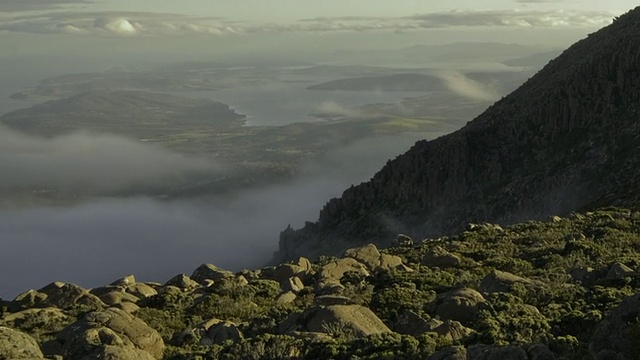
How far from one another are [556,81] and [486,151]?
11875mm

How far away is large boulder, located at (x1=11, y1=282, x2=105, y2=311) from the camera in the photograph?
2512 cm

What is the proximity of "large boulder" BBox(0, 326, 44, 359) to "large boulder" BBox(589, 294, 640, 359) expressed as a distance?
12.7 metres

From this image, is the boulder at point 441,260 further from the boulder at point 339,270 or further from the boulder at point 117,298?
the boulder at point 117,298

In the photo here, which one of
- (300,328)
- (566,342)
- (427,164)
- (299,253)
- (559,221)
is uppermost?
(566,342)

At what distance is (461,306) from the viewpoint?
2116 centimetres

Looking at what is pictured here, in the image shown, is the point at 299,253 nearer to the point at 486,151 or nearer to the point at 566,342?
the point at 486,151

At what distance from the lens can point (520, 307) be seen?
68.0 ft

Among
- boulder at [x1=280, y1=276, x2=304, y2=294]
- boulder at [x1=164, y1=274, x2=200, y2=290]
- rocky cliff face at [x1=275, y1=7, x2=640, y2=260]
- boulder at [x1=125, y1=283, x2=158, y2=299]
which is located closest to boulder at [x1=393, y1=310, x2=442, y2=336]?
boulder at [x1=280, y1=276, x2=304, y2=294]

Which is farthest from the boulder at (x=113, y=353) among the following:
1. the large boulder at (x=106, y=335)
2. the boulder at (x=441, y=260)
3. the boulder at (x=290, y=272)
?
the boulder at (x=441, y=260)

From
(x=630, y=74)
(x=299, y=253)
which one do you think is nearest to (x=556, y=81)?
(x=630, y=74)

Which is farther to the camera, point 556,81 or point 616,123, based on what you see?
point 556,81

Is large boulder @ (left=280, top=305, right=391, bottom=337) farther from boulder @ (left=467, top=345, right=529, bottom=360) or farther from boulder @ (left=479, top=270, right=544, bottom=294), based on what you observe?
boulder @ (left=479, top=270, right=544, bottom=294)

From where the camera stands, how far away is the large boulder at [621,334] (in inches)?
532

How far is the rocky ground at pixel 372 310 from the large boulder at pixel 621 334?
0.03m
